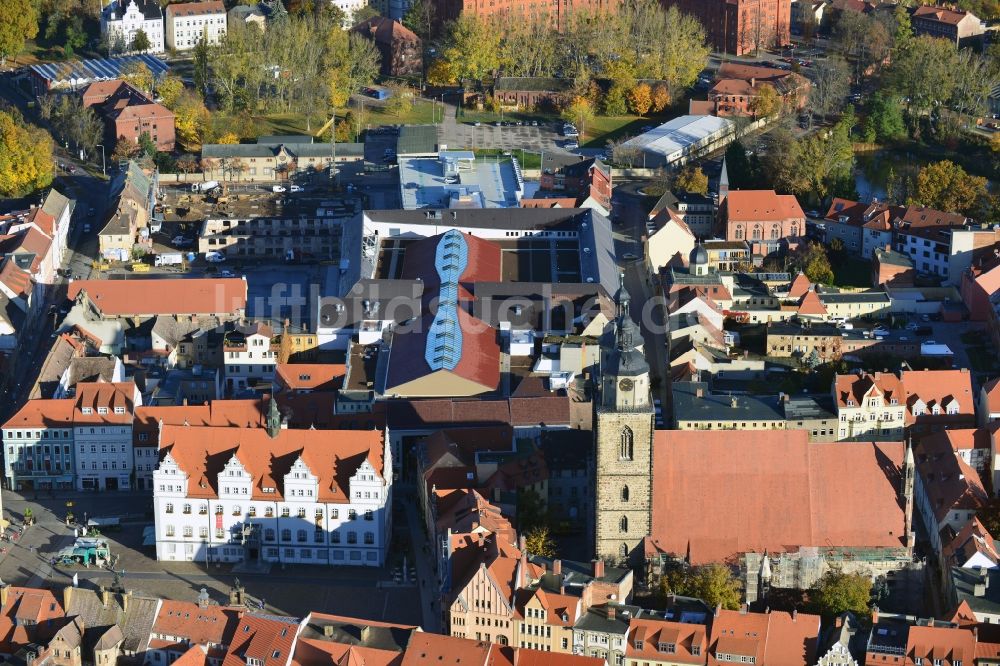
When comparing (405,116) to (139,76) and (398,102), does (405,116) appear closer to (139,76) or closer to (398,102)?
(398,102)

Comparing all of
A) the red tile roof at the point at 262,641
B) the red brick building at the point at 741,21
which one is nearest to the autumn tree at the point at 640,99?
the red brick building at the point at 741,21

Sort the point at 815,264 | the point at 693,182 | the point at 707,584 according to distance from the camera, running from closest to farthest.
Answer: the point at 707,584
the point at 815,264
the point at 693,182

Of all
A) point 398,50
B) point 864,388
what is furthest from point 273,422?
point 398,50

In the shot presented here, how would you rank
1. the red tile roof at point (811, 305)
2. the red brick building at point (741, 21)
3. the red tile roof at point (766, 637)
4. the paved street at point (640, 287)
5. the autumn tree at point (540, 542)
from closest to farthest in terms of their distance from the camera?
the red tile roof at point (766, 637)
the autumn tree at point (540, 542)
the paved street at point (640, 287)
the red tile roof at point (811, 305)
the red brick building at point (741, 21)

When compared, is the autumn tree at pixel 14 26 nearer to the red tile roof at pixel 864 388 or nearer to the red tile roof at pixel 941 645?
the red tile roof at pixel 864 388

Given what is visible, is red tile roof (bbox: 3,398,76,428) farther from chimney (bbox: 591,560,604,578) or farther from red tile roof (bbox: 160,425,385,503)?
chimney (bbox: 591,560,604,578)
